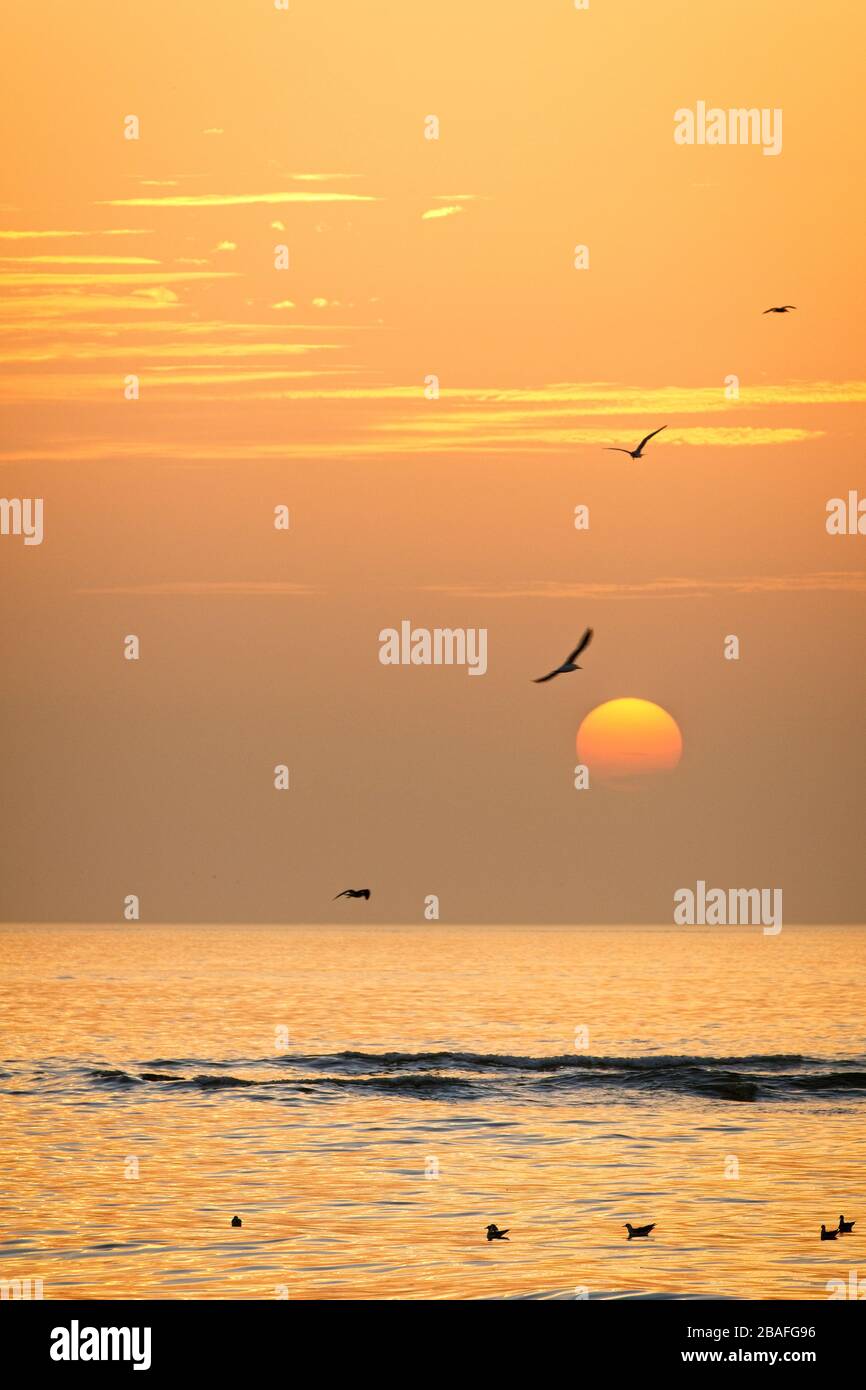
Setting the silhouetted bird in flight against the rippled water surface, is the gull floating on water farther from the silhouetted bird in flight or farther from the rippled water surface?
the silhouetted bird in flight

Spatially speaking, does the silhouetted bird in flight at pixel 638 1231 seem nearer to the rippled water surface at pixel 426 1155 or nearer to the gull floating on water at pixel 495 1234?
the rippled water surface at pixel 426 1155

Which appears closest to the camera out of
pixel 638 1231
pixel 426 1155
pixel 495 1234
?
pixel 495 1234

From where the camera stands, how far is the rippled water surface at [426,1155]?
96.5 ft

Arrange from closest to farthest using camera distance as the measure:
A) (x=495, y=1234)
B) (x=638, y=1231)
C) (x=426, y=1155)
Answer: (x=495, y=1234), (x=638, y=1231), (x=426, y=1155)

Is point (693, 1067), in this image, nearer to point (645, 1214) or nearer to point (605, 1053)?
point (605, 1053)

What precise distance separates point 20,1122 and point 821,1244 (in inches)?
922

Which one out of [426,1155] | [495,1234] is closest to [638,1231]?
[495,1234]

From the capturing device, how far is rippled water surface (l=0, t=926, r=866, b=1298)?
29422mm

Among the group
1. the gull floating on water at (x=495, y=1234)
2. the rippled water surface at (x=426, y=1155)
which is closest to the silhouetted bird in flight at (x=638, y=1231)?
the rippled water surface at (x=426, y=1155)

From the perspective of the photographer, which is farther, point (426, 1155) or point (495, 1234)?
point (426, 1155)

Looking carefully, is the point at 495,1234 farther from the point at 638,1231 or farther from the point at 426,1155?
the point at 426,1155

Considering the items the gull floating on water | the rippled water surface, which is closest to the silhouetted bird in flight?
the rippled water surface

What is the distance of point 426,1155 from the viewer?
42156 millimetres
